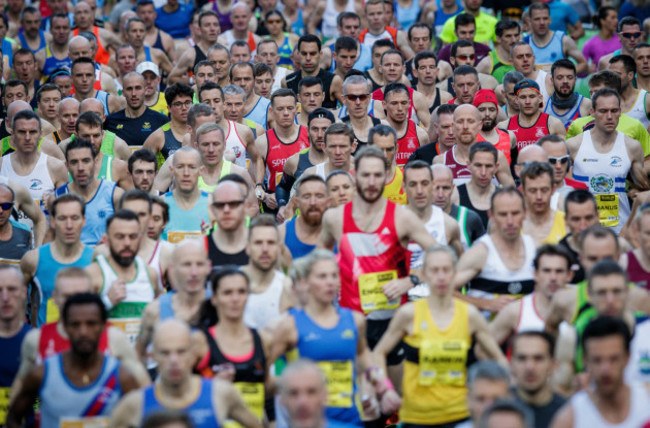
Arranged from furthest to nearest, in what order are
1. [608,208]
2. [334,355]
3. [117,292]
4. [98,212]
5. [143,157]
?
[608,208] < [143,157] < [98,212] < [117,292] < [334,355]

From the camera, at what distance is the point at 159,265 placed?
8.71 m

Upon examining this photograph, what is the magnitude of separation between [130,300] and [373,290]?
1.65m

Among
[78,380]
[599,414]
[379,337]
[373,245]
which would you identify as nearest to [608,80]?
[373,245]

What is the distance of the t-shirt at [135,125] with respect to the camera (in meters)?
12.6

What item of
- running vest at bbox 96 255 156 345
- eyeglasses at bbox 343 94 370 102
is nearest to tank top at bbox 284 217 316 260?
running vest at bbox 96 255 156 345

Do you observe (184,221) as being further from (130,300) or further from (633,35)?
(633,35)

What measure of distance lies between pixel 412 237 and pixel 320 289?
131 centimetres

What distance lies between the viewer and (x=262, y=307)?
316 inches

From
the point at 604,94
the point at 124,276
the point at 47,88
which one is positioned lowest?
the point at 124,276

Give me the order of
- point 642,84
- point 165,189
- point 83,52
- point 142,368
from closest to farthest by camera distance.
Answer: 1. point 142,368
2. point 165,189
3. point 642,84
4. point 83,52

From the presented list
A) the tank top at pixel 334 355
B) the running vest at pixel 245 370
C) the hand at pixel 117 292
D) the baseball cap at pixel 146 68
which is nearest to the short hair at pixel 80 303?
the running vest at pixel 245 370

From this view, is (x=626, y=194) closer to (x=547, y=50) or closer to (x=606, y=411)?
(x=547, y=50)

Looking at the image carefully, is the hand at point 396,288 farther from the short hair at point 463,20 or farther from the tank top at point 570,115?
the short hair at point 463,20

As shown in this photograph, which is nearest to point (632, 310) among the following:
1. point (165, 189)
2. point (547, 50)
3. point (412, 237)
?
point (412, 237)
